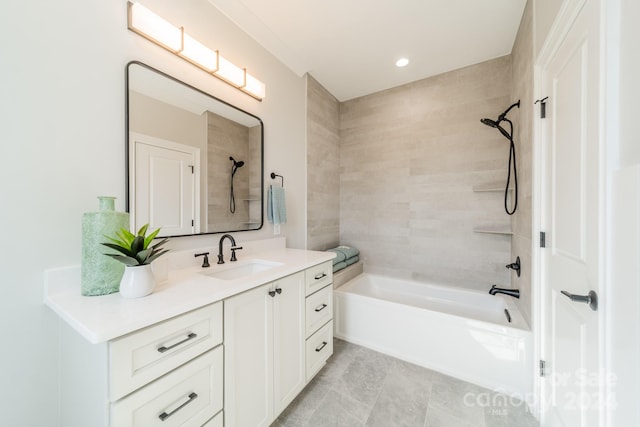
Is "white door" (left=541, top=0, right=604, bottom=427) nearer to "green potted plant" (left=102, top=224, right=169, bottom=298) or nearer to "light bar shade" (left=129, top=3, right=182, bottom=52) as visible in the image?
"green potted plant" (left=102, top=224, right=169, bottom=298)

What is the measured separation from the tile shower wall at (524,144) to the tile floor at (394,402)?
63 cm

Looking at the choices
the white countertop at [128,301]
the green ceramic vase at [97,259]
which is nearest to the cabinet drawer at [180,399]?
the white countertop at [128,301]

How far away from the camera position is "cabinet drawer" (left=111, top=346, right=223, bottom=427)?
681 millimetres

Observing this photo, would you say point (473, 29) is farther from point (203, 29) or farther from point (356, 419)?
point (356, 419)

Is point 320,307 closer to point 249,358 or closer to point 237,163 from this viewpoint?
point 249,358

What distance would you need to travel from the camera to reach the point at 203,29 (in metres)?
1.47

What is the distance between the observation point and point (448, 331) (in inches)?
70.0

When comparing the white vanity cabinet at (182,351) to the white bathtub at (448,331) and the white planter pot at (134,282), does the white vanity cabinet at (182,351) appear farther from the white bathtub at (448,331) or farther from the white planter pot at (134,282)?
the white bathtub at (448,331)

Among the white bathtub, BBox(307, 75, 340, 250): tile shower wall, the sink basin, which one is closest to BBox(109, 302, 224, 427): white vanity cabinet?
the sink basin

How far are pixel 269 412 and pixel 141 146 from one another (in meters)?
1.55

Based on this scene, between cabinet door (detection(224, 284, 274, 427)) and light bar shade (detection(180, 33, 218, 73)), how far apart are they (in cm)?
142

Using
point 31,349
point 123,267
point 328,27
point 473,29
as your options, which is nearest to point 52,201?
point 123,267

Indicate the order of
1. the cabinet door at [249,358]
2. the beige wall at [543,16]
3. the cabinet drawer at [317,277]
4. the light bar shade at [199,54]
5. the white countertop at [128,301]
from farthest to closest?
the cabinet drawer at [317,277] < the light bar shade at [199,54] < the beige wall at [543,16] < the cabinet door at [249,358] < the white countertop at [128,301]

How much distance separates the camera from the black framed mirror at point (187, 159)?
1160 millimetres
